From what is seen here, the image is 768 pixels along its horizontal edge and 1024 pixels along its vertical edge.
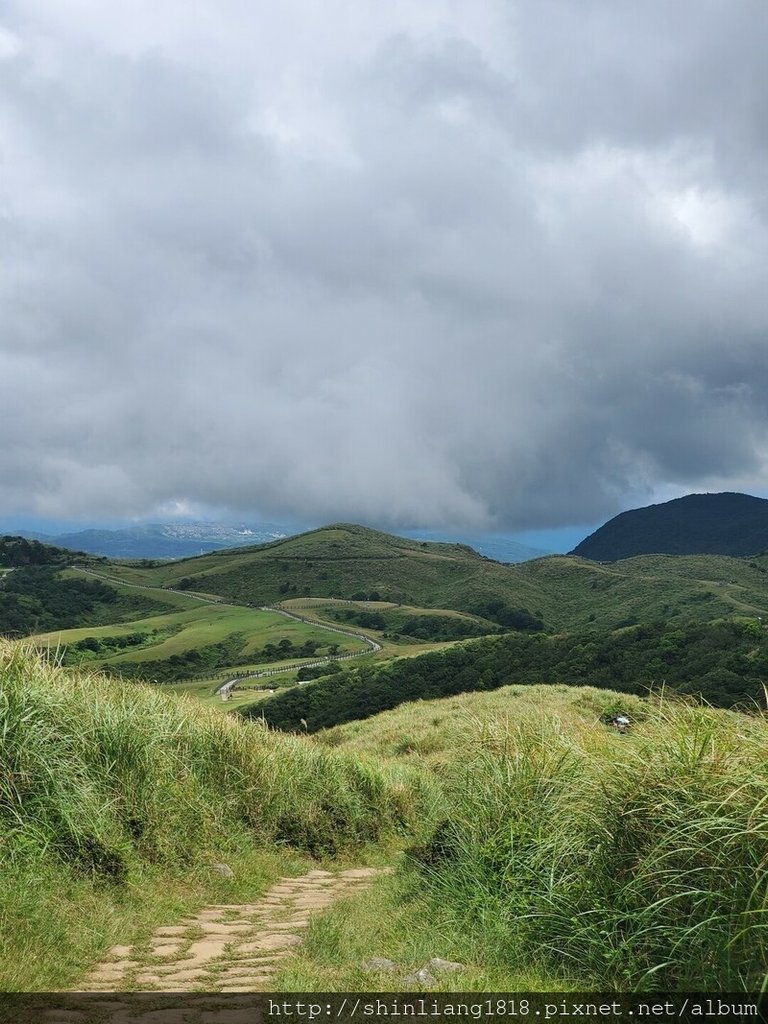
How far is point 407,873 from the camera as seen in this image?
26.1 feet

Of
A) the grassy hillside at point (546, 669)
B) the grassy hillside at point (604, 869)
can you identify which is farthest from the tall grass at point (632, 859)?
the grassy hillside at point (546, 669)

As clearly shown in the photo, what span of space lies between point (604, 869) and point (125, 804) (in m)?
4.75

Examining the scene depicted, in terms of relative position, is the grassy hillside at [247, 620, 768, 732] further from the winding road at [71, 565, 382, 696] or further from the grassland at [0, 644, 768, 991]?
the grassland at [0, 644, 768, 991]

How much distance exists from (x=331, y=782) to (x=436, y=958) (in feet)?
18.9

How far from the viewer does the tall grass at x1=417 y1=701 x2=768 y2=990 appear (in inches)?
176

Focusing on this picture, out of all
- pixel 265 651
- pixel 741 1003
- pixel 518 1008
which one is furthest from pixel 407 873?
pixel 265 651

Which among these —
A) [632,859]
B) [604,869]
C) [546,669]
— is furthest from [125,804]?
[546,669]

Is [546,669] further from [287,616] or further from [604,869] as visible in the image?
[287,616]

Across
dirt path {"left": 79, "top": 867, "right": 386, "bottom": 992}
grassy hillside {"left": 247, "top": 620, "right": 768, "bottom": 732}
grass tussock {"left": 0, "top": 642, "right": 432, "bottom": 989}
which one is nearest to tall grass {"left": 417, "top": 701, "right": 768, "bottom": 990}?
dirt path {"left": 79, "top": 867, "right": 386, "bottom": 992}

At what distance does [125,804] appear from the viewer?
743 centimetres

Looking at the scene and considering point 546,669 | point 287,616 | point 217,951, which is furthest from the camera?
point 287,616

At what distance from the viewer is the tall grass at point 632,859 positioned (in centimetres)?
448

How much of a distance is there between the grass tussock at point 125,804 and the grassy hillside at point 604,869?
1862 millimetres

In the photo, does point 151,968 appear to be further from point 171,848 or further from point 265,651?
point 265,651
